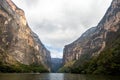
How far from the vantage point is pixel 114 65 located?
652 feet

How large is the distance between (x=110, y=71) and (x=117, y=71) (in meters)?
9.76

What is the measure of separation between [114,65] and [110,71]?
18.2 feet

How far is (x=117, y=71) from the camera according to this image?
Answer: 188750mm

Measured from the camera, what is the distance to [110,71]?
649 ft

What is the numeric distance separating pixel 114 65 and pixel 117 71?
34.6 feet
